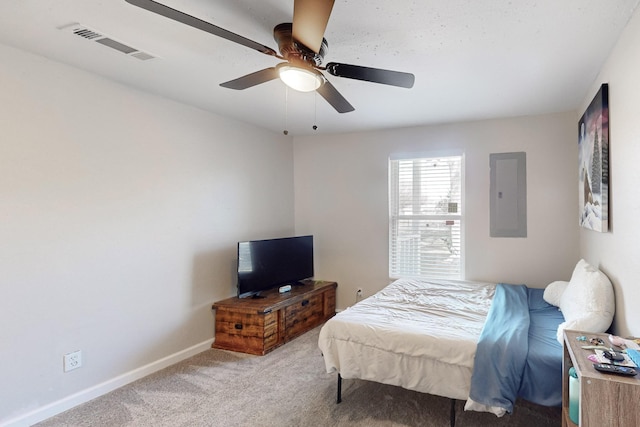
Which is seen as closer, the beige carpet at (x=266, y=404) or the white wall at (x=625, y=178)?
the white wall at (x=625, y=178)

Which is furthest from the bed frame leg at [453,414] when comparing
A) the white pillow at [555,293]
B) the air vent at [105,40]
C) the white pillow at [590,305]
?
the air vent at [105,40]

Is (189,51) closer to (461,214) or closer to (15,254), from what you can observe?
(15,254)

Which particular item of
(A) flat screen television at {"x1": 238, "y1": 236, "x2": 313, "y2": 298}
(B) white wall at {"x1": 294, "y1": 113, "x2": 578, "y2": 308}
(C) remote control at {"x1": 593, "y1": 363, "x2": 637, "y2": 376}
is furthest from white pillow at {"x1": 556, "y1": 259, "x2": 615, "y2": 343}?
(A) flat screen television at {"x1": 238, "y1": 236, "x2": 313, "y2": 298}

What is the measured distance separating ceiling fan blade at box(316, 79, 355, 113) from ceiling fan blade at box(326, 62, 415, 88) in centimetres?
17

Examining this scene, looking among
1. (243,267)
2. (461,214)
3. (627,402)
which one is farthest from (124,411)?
(461,214)

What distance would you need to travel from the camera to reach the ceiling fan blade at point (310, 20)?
4.80 ft

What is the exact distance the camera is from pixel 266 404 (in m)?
2.62

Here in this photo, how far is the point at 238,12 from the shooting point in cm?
189

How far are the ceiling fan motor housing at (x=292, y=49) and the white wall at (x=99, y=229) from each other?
64.2 inches

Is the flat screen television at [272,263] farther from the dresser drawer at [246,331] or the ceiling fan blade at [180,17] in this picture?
the ceiling fan blade at [180,17]

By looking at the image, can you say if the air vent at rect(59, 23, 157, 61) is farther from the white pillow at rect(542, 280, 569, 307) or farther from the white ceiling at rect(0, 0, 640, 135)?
the white pillow at rect(542, 280, 569, 307)

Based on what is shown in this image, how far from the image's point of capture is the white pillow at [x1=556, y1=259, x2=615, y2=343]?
2.15m

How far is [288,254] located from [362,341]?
1959 mm

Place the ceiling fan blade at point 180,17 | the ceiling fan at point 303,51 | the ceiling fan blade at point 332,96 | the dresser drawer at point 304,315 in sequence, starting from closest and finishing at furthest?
the ceiling fan blade at point 180,17 → the ceiling fan at point 303,51 → the ceiling fan blade at point 332,96 → the dresser drawer at point 304,315
